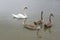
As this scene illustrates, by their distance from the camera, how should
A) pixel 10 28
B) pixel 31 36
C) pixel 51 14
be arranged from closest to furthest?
pixel 31 36
pixel 10 28
pixel 51 14

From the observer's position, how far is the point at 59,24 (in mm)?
2773

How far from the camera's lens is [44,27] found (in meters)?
2.68

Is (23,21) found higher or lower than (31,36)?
higher

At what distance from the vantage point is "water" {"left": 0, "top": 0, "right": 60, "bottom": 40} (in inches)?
96.3

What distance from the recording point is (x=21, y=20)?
288 centimetres

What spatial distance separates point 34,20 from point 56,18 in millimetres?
323

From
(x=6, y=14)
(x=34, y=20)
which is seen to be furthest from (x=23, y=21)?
(x=6, y=14)

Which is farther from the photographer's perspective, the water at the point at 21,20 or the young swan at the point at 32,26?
the young swan at the point at 32,26

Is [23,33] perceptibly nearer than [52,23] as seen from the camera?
Yes

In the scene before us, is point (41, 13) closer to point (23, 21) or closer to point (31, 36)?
point (23, 21)

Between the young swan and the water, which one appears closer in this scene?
the water

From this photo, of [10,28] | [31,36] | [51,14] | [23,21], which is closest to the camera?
[31,36]

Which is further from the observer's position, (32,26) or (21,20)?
(21,20)

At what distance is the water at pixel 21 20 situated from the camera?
2.45 metres
